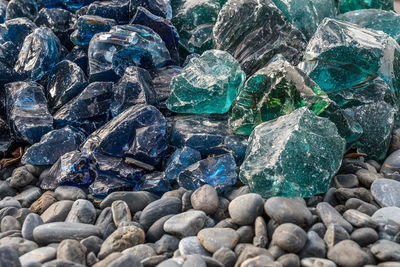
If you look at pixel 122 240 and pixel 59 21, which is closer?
pixel 122 240

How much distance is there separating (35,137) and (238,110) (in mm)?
1095

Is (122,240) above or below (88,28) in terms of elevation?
below

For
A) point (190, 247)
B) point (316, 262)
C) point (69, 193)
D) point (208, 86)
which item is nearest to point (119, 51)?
point (208, 86)

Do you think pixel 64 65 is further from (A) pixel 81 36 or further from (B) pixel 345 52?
(B) pixel 345 52

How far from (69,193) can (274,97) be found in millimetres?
1040

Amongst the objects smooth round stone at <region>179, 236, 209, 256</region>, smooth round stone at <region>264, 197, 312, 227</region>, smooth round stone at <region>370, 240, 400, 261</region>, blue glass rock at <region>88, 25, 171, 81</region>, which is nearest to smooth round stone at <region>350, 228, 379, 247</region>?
smooth round stone at <region>370, 240, 400, 261</region>

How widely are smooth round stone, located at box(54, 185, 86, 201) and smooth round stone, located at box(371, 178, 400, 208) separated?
124 centimetres

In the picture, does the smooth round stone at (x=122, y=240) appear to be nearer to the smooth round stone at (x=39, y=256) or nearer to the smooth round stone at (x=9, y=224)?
the smooth round stone at (x=39, y=256)

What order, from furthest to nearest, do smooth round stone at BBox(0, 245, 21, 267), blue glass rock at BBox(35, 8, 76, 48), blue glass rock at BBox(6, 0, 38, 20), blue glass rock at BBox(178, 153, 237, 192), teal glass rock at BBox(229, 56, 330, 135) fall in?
blue glass rock at BBox(6, 0, 38, 20), blue glass rock at BBox(35, 8, 76, 48), teal glass rock at BBox(229, 56, 330, 135), blue glass rock at BBox(178, 153, 237, 192), smooth round stone at BBox(0, 245, 21, 267)

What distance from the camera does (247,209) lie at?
62.7 inches

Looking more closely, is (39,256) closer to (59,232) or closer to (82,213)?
(59,232)

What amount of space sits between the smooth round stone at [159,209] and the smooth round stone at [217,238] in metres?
0.22

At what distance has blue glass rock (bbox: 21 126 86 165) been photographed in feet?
7.19

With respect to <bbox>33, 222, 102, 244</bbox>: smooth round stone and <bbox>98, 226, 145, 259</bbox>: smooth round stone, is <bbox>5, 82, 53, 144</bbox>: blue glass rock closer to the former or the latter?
<bbox>33, 222, 102, 244</bbox>: smooth round stone
